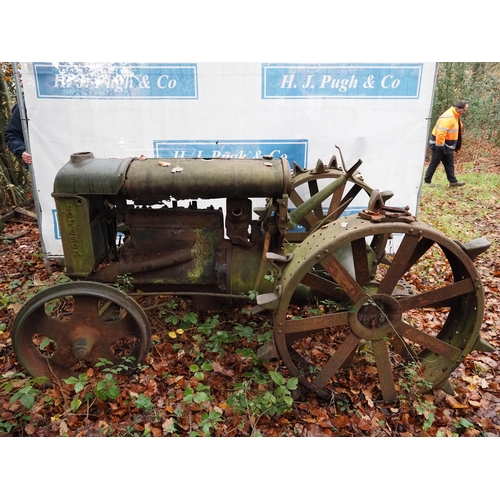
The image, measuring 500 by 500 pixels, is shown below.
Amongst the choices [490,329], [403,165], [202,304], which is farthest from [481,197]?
[202,304]

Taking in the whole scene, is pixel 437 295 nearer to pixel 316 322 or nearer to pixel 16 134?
pixel 316 322

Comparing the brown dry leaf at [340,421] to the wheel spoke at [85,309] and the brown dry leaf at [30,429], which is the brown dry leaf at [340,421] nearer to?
the wheel spoke at [85,309]

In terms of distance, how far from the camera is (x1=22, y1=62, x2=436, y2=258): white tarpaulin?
4.42 m

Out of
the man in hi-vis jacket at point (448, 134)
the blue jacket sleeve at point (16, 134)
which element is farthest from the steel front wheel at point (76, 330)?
the man in hi-vis jacket at point (448, 134)

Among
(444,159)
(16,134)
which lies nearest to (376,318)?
(16,134)

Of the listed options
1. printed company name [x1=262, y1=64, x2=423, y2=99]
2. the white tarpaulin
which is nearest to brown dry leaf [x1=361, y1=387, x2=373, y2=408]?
the white tarpaulin

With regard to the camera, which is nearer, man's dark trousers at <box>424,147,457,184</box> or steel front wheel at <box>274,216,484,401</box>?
steel front wheel at <box>274,216,484,401</box>

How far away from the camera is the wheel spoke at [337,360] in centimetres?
267

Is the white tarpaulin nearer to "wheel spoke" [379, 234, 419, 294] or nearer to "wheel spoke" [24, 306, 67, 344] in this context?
A: "wheel spoke" [24, 306, 67, 344]

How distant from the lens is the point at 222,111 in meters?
4.61

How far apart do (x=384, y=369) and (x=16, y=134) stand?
475cm

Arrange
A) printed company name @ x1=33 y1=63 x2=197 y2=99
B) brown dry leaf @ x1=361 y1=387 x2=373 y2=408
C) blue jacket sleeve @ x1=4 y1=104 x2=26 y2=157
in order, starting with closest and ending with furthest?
1. brown dry leaf @ x1=361 y1=387 x2=373 y2=408
2. printed company name @ x1=33 y1=63 x2=197 y2=99
3. blue jacket sleeve @ x1=4 y1=104 x2=26 y2=157

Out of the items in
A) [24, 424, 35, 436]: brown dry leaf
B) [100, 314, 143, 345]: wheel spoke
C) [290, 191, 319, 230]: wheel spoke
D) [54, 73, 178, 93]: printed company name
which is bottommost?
[24, 424, 35, 436]: brown dry leaf

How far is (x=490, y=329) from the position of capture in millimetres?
3709
